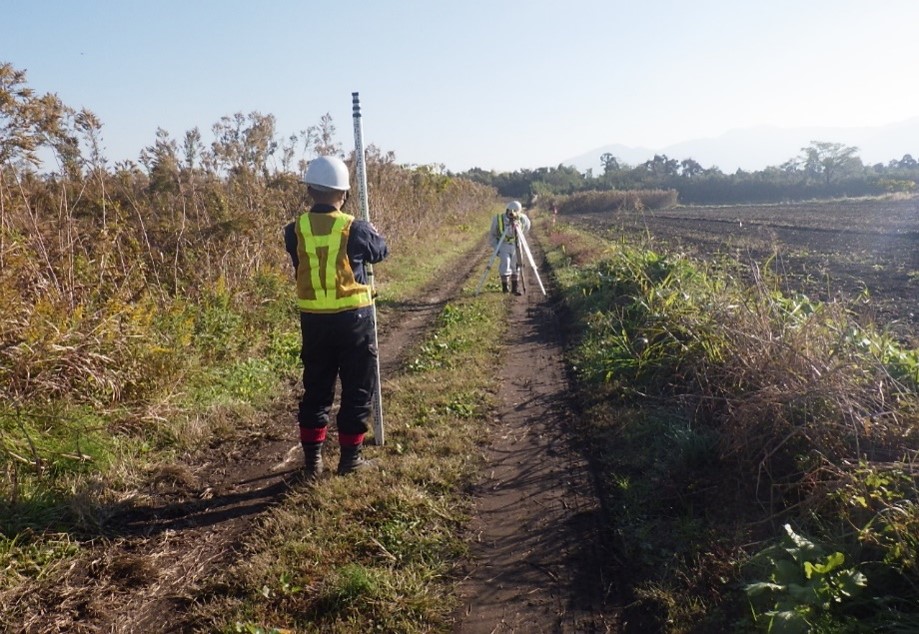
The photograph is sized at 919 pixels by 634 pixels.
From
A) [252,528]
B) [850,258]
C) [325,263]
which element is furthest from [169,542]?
[850,258]

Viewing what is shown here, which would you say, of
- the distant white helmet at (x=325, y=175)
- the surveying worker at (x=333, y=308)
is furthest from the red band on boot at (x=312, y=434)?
the distant white helmet at (x=325, y=175)

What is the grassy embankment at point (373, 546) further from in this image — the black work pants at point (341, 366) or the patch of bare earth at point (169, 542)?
the black work pants at point (341, 366)

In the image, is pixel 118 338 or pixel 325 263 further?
pixel 118 338

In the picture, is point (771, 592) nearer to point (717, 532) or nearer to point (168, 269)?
point (717, 532)

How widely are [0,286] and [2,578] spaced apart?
2.64m

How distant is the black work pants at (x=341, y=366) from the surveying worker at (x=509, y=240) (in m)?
7.83

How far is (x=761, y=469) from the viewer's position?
379 centimetres

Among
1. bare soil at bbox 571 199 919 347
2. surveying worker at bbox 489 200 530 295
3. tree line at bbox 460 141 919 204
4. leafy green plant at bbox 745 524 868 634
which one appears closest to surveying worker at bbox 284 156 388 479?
leafy green plant at bbox 745 524 868 634

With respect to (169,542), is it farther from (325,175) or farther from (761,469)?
(761,469)

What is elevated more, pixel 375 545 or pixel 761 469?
pixel 761 469

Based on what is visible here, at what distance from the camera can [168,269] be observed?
731 cm

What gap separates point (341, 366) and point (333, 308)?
0.46m

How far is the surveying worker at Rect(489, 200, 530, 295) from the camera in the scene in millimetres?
11961

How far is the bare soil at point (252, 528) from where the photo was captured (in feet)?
9.87
